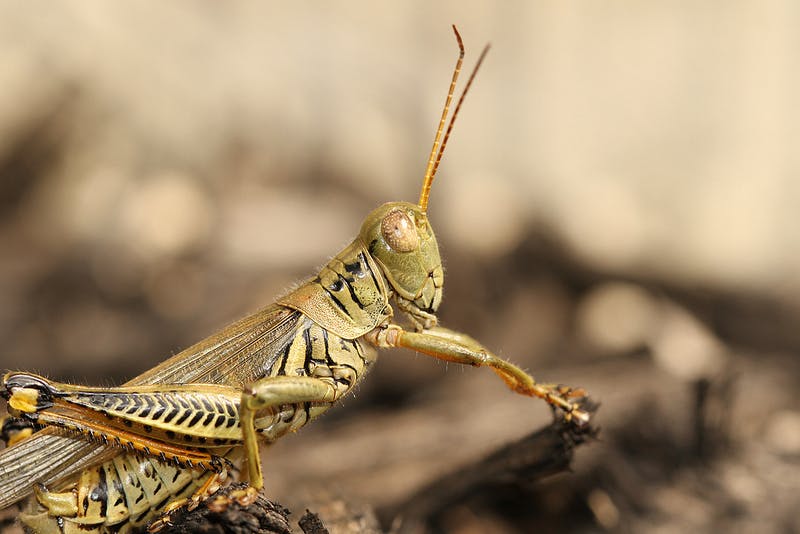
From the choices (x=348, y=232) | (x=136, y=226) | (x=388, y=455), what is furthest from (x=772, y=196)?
(x=136, y=226)

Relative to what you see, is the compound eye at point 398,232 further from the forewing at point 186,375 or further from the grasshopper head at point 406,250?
the forewing at point 186,375

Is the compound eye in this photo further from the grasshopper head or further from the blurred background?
the blurred background

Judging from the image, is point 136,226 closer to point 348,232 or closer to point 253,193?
point 253,193

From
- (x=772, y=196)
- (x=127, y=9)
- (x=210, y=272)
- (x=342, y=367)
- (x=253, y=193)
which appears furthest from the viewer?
(x=772, y=196)

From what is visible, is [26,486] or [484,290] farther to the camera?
[484,290]

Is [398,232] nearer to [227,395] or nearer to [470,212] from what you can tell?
[227,395]

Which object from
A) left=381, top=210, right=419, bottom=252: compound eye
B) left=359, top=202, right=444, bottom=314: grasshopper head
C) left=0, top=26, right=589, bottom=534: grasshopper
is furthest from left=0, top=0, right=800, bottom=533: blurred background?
left=381, top=210, right=419, bottom=252: compound eye

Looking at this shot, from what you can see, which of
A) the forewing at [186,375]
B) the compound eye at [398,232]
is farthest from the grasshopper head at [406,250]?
the forewing at [186,375]
